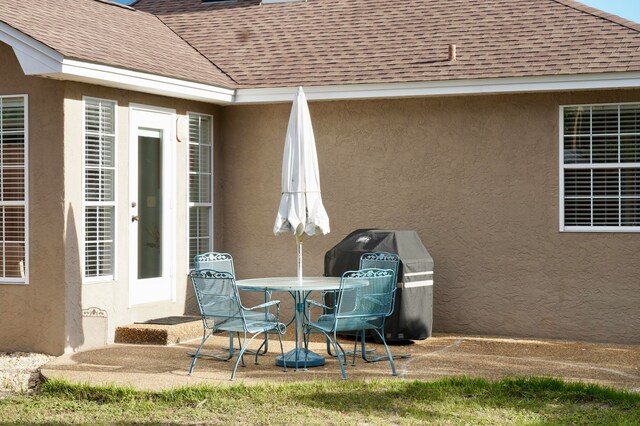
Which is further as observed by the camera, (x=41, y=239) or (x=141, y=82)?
(x=141, y=82)

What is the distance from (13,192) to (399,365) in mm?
4729

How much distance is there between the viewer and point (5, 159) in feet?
35.0

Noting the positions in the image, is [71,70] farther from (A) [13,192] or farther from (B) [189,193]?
(B) [189,193]

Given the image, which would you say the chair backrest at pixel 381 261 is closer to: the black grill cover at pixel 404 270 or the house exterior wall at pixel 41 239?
the black grill cover at pixel 404 270

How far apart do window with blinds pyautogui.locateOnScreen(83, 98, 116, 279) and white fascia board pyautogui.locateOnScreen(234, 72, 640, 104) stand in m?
2.30

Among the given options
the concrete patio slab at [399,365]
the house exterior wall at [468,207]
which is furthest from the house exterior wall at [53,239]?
the house exterior wall at [468,207]

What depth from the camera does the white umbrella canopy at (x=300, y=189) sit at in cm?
955

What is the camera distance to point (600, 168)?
1140 centimetres

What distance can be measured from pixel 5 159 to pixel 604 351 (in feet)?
23.0

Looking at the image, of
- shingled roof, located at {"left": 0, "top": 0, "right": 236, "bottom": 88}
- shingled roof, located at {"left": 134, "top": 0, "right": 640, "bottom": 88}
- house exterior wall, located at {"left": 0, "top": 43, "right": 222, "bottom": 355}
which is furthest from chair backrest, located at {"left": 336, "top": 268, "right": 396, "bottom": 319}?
shingled roof, located at {"left": 0, "top": 0, "right": 236, "bottom": 88}

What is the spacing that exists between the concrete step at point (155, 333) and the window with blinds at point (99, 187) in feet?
2.22

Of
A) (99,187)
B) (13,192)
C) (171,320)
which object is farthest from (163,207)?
(13,192)

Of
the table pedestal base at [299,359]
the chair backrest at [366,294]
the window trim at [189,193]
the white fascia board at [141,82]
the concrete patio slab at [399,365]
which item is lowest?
the concrete patio slab at [399,365]

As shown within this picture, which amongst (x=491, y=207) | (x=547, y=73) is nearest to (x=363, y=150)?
(x=491, y=207)
